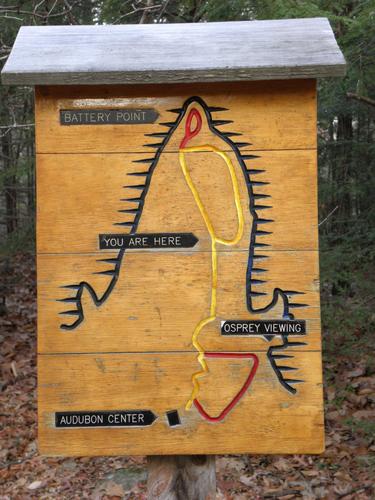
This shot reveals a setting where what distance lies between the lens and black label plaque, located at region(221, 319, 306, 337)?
7.19 ft

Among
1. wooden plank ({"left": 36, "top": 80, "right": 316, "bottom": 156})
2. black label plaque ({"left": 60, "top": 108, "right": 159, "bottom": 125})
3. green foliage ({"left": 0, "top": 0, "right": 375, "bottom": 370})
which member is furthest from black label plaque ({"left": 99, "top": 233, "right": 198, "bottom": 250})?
green foliage ({"left": 0, "top": 0, "right": 375, "bottom": 370})

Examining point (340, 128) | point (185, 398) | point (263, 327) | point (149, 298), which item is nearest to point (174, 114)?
point (149, 298)

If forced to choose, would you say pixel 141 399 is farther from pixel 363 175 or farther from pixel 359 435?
pixel 363 175

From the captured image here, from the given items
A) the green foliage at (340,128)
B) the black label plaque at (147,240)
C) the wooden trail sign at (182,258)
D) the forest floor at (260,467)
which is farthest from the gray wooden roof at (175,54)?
the forest floor at (260,467)

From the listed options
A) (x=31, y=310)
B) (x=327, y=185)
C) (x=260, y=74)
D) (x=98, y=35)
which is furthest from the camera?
(x=31, y=310)

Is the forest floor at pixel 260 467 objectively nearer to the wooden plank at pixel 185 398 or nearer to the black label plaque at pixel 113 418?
the wooden plank at pixel 185 398

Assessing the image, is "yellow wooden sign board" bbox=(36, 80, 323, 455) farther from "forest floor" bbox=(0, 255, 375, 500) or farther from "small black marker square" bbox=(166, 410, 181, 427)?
"forest floor" bbox=(0, 255, 375, 500)

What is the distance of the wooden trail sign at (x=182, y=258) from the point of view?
220 centimetres

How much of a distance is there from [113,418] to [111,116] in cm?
106

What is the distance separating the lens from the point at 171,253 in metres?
2.20

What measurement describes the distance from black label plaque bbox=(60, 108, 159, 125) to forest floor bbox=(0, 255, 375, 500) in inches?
123

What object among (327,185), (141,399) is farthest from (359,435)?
(141,399)

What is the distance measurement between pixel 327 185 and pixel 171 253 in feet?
16.2

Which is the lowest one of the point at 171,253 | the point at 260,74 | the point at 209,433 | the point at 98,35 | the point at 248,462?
the point at 248,462
